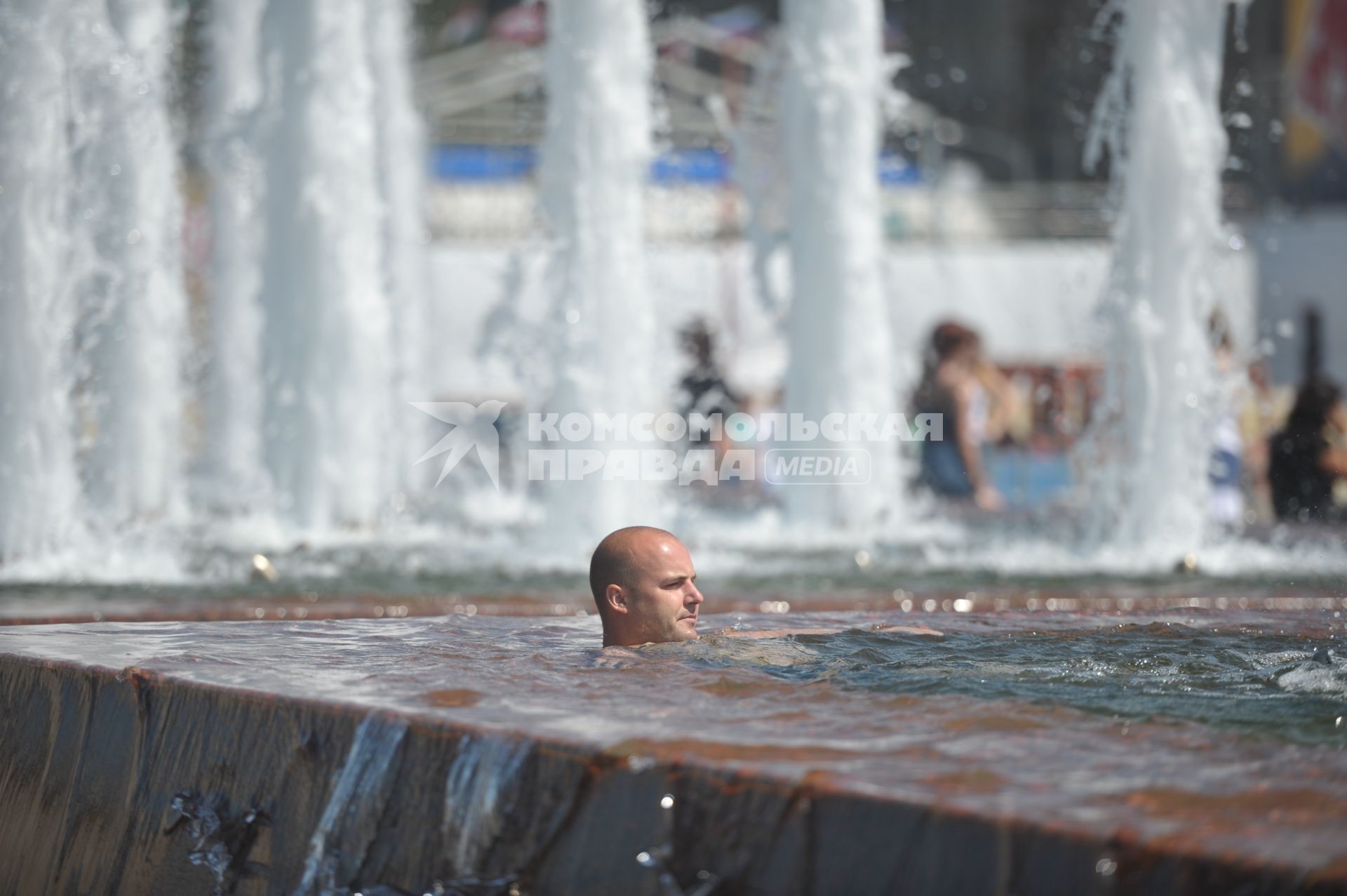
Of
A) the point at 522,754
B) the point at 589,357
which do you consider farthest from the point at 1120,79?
the point at 522,754

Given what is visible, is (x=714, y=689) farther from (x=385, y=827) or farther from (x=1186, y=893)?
(x=1186, y=893)

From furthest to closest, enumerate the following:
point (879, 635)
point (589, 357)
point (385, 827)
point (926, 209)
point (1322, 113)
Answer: point (926, 209) < point (1322, 113) < point (589, 357) < point (879, 635) < point (385, 827)

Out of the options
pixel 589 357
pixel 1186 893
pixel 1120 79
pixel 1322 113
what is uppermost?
pixel 1322 113

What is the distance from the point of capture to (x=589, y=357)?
8719 millimetres

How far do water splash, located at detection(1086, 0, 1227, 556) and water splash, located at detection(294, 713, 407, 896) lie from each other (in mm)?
6766

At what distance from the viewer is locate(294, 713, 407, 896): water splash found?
2.66 meters

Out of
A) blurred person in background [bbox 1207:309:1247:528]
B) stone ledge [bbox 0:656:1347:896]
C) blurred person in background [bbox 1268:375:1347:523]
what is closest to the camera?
stone ledge [bbox 0:656:1347:896]

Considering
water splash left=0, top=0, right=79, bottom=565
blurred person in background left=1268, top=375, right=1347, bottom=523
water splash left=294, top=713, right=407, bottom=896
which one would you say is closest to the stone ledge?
water splash left=294, top=713, right=407, bottom=896

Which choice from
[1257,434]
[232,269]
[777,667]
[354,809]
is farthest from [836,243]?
[354,809]

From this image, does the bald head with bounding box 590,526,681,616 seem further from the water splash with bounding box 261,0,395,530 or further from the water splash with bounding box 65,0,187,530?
the water splash with bounding box 261,0,395,530

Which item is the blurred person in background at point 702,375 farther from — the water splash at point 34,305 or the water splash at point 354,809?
the water splash at point 354,809

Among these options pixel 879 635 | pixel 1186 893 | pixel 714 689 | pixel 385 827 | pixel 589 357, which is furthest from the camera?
pixel 589 357

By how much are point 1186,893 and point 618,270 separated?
7133 millimetres

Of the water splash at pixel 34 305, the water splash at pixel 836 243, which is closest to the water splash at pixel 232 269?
the water splash at pixel 836 243
